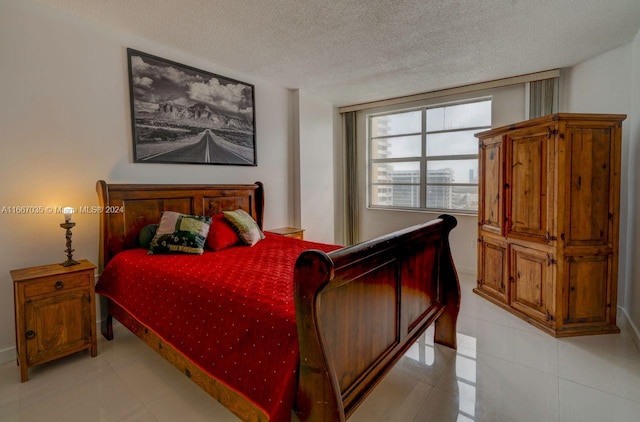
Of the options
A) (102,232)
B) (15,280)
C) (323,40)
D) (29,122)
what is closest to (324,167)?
(323,40)

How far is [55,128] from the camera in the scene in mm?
2498

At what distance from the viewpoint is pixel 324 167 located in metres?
4.98

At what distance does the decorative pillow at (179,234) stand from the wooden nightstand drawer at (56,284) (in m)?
0.48

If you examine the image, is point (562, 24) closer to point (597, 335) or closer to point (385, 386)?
point (597, 335)

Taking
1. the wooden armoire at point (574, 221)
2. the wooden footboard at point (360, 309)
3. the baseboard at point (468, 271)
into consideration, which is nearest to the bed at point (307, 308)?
the wooden footboard at point (360, 309)

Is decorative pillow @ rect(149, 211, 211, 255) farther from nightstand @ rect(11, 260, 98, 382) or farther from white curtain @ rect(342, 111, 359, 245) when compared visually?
white curtain @ rect(342, 111, 359, 245)

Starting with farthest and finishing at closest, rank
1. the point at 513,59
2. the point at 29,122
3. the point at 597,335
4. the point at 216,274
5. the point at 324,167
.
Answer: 1. the point at 324,167
2. the point at 513,59
3. the point at 597,335
4. the point at 29,122
5. the point at 216,274

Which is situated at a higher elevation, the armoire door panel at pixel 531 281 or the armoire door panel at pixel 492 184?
the armoire door panel at pixel 492 184

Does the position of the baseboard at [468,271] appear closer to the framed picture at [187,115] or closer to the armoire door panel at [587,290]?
the armoire door panel at [587,290]

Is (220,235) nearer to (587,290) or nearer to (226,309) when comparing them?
(226,309)

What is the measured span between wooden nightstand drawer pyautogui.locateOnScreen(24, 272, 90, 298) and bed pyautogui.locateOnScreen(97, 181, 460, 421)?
218mm

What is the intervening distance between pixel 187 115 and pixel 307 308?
2.82 m

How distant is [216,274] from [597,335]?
314 cm

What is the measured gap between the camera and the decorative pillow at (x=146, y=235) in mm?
2797
